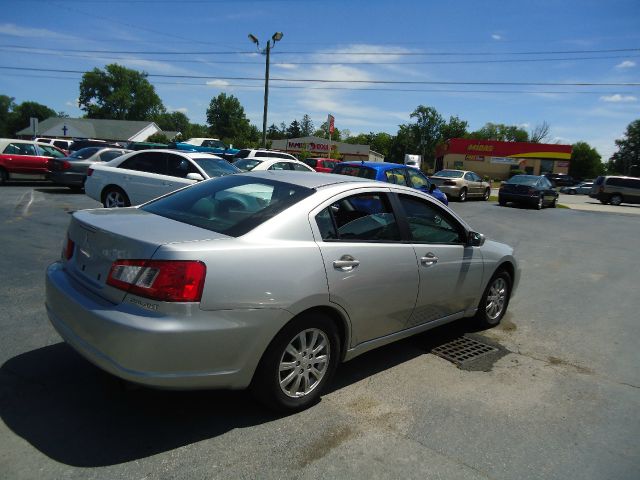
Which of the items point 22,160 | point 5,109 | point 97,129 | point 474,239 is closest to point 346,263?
point 474,239

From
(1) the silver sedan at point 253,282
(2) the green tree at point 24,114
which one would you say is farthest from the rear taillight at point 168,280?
(2) the green tree at point 24,114

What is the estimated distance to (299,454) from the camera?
111 inches

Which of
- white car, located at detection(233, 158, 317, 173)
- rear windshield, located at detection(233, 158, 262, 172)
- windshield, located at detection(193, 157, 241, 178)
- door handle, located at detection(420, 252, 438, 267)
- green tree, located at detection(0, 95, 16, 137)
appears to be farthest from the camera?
green tree, located at detection(0, 95, 16, 137)

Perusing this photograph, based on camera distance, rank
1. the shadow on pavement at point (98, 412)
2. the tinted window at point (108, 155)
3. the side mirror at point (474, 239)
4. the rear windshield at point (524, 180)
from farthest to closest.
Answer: the rear windshield at point (524, 180)
the tinted window at point (108, 155)
the side mirror at point (474, 239)
the shadow on pavement at point (98, 412)

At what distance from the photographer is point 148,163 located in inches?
429

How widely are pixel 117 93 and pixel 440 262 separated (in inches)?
4732

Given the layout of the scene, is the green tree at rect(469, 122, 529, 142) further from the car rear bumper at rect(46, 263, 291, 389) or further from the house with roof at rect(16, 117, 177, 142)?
the car rear bumper at rect(46, 263, 291, 389)

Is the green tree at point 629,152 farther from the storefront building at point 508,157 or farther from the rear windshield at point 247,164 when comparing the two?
the rear windshield at point 247,164

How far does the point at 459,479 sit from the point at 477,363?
1825 mm

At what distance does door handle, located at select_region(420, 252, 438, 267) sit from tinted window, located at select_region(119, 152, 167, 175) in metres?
7.93

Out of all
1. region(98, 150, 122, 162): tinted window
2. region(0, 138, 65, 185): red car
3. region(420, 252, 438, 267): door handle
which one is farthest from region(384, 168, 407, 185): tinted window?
region(0, 138, 65, 185): red car

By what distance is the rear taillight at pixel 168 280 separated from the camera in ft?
8.80

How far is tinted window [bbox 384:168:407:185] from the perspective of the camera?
12.0 m

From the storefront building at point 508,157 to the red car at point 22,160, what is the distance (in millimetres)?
55561
